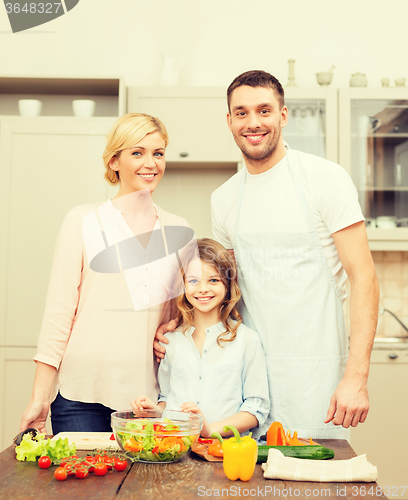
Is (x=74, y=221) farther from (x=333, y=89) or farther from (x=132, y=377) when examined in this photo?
(x=333, y=89)

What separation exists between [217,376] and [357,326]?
0.41m

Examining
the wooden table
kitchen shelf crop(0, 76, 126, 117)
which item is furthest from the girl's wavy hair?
kitchen shelf crop(0, 76, 126, 117)

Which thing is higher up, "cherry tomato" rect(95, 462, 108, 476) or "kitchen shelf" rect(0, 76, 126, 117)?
"kitchen shelf" rect(0, 76, 126, 117)

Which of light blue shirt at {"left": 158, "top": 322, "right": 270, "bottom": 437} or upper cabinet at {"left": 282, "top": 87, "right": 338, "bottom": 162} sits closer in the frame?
light blue shirt at {"left": 158, "top": 322, "right": 270, "bottom": 437}

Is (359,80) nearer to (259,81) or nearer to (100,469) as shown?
(259,81)

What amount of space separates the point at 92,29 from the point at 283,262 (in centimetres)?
243

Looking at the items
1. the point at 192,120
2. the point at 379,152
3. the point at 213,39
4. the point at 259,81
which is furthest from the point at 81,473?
the point at 213,39

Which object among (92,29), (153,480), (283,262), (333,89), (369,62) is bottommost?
(153,480)

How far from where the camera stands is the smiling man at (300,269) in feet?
4.51

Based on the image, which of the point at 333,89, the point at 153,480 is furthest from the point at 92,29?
the point at 153,480

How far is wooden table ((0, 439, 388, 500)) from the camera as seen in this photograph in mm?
869

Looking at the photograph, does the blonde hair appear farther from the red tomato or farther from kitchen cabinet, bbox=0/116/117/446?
kitchen cabinet, bbox=0/116/117/446

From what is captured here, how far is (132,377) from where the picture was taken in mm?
1386

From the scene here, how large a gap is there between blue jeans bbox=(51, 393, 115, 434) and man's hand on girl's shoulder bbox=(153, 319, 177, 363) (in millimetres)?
208
